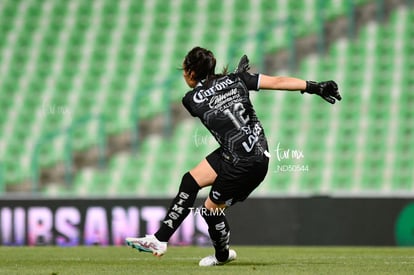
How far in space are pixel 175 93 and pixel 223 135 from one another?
8.04 meters

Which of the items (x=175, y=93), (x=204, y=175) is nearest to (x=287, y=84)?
(x=204, y=175)

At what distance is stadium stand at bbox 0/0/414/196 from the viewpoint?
13789mm

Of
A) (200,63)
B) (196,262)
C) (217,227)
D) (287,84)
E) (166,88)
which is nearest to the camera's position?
(287,84)

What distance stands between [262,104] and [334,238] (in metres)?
4.01

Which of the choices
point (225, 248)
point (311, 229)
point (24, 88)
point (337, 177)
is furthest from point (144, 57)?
point (225, 248)

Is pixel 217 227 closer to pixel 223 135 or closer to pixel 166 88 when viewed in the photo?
pixel 223 135

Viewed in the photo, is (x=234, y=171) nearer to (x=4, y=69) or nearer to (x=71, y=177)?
(x=71, y=177)

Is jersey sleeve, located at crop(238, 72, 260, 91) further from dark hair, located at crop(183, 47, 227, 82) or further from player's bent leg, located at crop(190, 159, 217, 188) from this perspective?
player's bent leg, located at crop(190, 159, 217, 188)

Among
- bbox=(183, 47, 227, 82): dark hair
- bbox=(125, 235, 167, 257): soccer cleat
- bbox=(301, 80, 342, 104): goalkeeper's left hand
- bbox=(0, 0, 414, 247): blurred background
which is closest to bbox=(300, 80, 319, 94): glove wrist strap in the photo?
bbox=(301, 80, 342, 104): goalkeeper's left hand

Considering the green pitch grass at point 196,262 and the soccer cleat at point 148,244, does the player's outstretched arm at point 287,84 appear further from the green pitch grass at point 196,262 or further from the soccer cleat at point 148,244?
the soccer cleat at point 148,244

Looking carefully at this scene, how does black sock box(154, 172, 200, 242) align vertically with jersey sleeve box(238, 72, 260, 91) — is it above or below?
below

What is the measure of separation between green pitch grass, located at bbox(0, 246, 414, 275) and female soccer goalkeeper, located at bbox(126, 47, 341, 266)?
15.3 inches

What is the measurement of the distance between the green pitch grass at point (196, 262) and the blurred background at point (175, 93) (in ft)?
10.7

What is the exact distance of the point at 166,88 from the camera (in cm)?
1458
